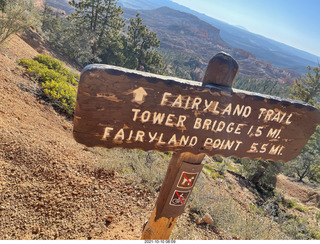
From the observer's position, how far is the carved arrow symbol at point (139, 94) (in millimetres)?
1293

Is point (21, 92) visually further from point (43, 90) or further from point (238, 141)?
point (238, 141)

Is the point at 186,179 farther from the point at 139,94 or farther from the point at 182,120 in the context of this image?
the point at 139,94

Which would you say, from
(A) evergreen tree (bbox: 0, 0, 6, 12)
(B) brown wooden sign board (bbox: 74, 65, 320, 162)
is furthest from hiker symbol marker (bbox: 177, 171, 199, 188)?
(A) evergreen tree (bbox: 0, 0, 6, 12)

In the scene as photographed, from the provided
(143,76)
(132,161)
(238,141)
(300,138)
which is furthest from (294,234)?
(143,76)

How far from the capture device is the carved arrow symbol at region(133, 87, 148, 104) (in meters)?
1.29

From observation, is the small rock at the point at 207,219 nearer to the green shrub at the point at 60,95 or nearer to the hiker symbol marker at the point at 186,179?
the hiker symbol marker at the point at 186,179

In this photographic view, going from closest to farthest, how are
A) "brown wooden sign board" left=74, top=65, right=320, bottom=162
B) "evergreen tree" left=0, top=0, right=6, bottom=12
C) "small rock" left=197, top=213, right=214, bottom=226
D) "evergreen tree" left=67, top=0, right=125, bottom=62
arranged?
"brown wooden sign board" left=74, top=65, right=320, bottom=162 → "small rock" left=197, top=213, right=214, bottom=226 → "evergreen tree" left=0, top=0, right=6, bottom=12 → "evergreen tree" left=67, top=0, right=125, bottom=62

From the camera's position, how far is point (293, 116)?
1.71 meters

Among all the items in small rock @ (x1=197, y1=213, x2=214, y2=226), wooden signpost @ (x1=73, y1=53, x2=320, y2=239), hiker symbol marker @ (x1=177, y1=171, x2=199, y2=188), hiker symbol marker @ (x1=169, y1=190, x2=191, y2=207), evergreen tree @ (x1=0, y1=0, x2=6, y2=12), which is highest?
wooden signpost @ (x1=73, y1=53, x2=320, y2=239)

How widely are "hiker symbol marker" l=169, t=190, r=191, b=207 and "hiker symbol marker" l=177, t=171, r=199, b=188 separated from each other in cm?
7

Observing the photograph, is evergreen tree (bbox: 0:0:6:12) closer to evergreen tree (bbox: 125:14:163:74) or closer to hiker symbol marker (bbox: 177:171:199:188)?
hiker symbol marker (bbox: 177:171:199:188)

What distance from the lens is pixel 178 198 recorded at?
6.00ft

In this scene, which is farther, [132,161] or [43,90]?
[43,90]

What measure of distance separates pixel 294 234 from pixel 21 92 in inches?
328
